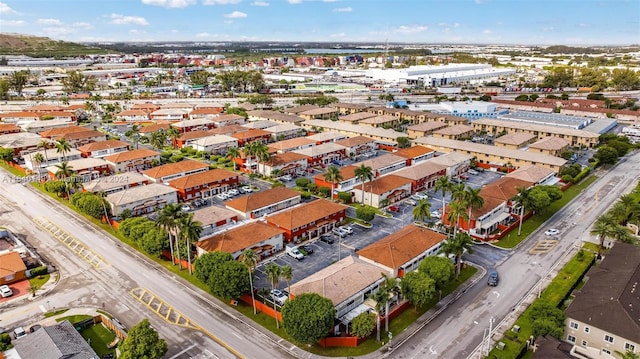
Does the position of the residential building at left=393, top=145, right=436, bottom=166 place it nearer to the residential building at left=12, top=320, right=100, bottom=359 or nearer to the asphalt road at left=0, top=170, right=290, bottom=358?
the asphalt road at left=0, top=170, right=290, bottom=358

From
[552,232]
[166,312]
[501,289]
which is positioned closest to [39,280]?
[166,312]

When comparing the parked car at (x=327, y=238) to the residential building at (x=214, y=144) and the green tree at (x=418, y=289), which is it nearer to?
the green tree at (x=418, y=289)

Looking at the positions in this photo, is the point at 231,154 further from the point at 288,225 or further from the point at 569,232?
the point at 569,232

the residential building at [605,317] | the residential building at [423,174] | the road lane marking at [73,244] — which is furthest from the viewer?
the residential building at [423,174]

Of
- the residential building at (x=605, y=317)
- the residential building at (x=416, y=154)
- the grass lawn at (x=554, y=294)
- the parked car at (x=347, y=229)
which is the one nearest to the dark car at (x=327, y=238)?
the parked car at (x=347, y=229)

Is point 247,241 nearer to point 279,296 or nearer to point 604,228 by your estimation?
point 279,296

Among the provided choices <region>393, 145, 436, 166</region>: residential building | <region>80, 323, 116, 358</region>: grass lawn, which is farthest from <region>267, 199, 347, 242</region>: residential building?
<region>393, 145, 436, 166</region>: residential building

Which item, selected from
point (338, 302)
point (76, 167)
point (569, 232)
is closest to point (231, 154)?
point (76, 167)
